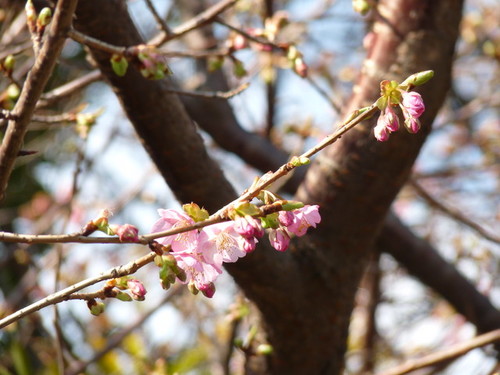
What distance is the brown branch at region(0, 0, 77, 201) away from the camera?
785 mm

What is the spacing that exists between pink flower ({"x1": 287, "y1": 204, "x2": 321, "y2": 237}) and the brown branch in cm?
37

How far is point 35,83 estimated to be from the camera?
83cm

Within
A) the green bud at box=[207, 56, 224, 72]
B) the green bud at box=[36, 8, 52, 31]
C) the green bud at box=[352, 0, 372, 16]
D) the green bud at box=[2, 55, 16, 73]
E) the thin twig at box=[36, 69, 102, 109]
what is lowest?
the green bud at box=[36, 8, 52, 31]

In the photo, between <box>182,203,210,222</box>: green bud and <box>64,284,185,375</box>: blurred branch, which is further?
<box>64,284,185,375</box>: blurred branch

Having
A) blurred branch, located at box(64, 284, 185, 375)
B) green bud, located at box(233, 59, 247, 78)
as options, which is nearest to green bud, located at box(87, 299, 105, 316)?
green bud, located at box(233, 59, 247, 78)

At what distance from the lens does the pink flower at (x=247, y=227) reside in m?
0.75

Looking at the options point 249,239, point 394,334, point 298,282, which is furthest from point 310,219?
point 394,334

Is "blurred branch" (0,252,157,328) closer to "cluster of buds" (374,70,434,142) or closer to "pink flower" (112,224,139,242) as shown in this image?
"pink flower" (112,224,139,242)

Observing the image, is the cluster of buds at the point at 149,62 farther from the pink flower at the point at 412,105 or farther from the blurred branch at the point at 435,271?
the blurred branch at the point at 435,271

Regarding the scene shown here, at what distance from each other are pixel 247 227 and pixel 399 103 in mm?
258

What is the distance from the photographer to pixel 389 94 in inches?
32.3

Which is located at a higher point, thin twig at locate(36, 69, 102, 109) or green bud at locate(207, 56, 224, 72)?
thin twig at locate(36, 69, 102, 109)

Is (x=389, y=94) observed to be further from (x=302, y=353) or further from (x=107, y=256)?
(x=107, y=256)

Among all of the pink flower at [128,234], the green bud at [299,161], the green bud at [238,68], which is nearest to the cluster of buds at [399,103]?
the green bud at [299,161]
